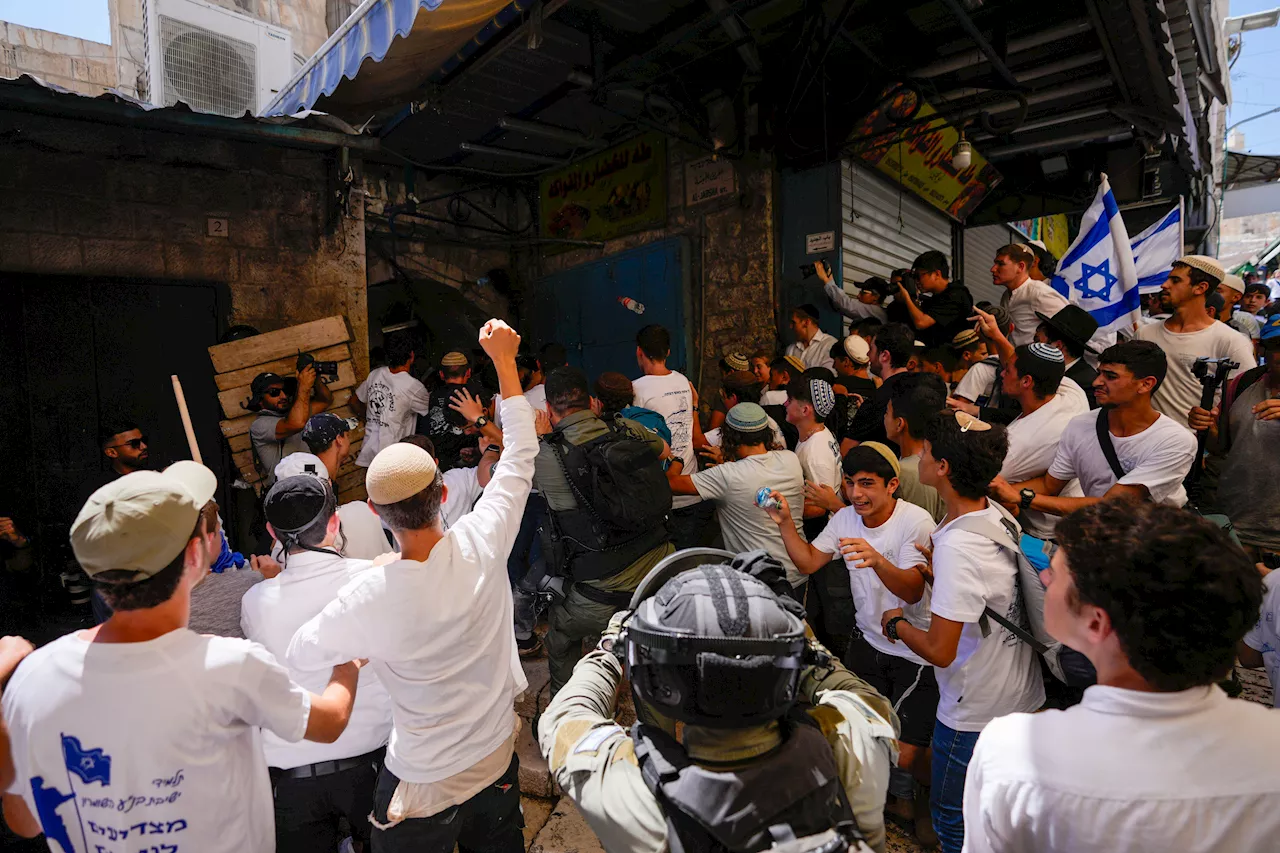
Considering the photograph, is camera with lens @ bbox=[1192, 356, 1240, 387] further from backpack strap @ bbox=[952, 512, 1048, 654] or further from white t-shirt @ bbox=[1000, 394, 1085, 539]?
backpack strap @ bbox=[952, 512, 1048, 654]

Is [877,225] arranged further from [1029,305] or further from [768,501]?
[768,501]

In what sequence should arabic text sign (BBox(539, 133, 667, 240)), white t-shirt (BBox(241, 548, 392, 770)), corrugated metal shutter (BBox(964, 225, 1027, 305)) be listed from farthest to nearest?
1. corrugated metal shutter (BBox(964, 225, 1027, 305))
2. arabic text sign (BBox(539, 133, 667, 240))
3. white t-shirt (BBox(241, 548, 392, 770))

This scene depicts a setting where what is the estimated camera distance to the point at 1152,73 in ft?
18.6

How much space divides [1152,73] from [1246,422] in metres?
3.96

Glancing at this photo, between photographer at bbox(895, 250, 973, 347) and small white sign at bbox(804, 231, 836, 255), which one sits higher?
small white sign at bbox(804, 231, 836, 255)

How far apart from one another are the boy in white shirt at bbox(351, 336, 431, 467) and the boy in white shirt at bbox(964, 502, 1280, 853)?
465 cm

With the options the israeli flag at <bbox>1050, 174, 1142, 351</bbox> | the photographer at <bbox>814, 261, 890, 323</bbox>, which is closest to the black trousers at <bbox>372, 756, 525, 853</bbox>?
the israeli flag at <bbox>1050, 174, 1142, 351</bbox>

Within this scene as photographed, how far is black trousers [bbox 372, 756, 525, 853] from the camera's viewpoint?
197 centimetres

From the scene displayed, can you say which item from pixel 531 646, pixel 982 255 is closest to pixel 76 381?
pixel 531 646

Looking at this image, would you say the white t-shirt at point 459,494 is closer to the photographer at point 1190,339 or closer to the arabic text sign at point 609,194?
the photographer at point 1190,339

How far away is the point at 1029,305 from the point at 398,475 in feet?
16.0

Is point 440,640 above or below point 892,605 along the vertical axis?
above

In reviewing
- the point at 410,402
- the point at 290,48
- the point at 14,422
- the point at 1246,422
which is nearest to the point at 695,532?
the point at 410,402

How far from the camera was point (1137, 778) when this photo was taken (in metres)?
1.11
